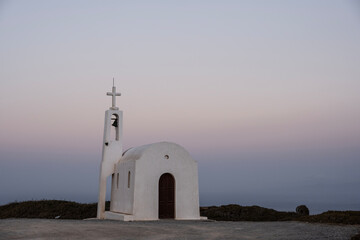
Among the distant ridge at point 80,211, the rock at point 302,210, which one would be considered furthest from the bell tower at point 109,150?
the rock at point 302,210

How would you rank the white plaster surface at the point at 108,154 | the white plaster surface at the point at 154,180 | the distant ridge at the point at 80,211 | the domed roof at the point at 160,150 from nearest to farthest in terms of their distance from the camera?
the white plaster surface at the point at 154,180 < the domed roof at the point at 160,150 < the white plaster surface at the point at 108,154 < the distant ridge at the point at 80,211

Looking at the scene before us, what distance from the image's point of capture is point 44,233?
1303 centimetres

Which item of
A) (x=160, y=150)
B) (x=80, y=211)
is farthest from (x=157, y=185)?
(x=80, y=211)

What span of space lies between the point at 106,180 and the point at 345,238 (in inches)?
624

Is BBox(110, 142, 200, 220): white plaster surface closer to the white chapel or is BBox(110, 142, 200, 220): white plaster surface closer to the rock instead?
the white chapel

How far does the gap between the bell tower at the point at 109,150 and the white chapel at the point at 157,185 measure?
102cm

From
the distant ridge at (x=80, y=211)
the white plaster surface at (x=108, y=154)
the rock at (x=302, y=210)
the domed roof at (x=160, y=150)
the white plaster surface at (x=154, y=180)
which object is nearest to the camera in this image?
the white plaster surface at (x=154, y=180)

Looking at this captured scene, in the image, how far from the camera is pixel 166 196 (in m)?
21.1

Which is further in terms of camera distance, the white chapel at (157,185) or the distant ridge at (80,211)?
the distant ridge at (80,211)

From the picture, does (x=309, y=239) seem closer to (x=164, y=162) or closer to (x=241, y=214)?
(x=164, y=162)

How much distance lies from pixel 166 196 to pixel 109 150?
5.35 metres

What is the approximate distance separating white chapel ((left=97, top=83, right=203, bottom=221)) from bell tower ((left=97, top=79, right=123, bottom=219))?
102cm

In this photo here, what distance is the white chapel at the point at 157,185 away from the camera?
20219mm

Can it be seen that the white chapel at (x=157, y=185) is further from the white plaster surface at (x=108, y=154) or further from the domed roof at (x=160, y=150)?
the white plaster surface at (x=108, y=154)
